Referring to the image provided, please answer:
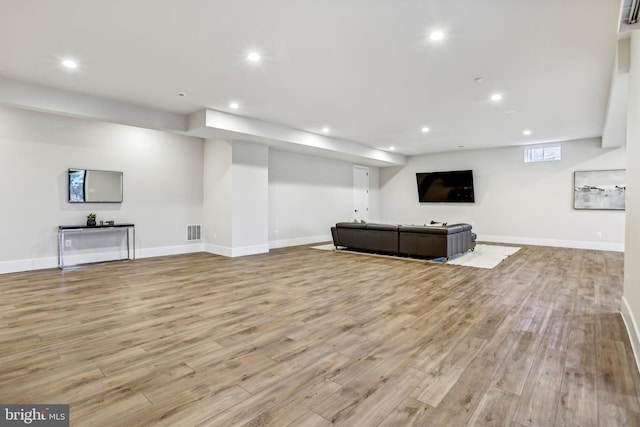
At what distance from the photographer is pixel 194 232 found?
766 cm

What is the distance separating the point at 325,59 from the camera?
391 cm

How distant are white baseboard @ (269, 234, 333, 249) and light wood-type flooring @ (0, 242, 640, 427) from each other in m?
3.79

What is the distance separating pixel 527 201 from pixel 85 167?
1073 centimetres

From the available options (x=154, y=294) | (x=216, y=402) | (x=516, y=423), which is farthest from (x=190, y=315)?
(x=516, y=423)

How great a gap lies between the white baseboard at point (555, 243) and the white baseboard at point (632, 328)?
623cm

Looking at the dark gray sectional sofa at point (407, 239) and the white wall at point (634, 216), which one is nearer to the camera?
the white wall at point (634, 216)

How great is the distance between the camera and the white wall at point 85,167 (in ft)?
17.6

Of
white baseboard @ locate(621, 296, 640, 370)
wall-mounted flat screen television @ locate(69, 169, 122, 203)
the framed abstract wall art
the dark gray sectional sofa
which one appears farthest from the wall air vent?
the framed abstract wall art

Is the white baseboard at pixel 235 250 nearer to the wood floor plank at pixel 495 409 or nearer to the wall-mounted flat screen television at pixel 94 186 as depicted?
the wall-mounted flat screen television at pixel 94 186

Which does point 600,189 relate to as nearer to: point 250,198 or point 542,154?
point 542,154

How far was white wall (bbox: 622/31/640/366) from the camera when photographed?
2.51m

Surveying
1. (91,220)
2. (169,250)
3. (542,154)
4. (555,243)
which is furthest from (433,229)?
(91,220)

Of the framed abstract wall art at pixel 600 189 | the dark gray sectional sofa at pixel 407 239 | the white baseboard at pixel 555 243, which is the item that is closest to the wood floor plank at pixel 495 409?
the dark gray sectional sofa at pixel 407 239

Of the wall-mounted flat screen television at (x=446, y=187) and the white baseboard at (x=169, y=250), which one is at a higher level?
the wall-mounted flat screen television at (x=446, y=187)
